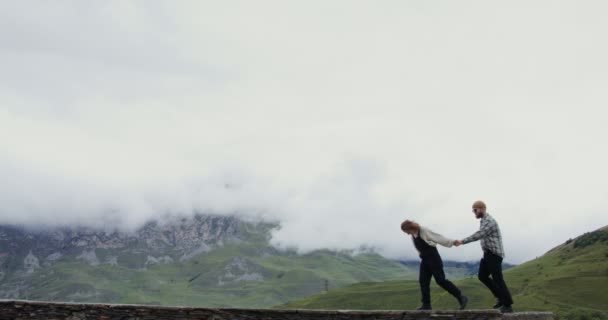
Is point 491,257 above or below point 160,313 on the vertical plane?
above

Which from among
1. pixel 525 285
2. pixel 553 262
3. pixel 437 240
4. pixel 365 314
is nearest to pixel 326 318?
pixel 365 314

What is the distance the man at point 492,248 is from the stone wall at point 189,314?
1.01 meters

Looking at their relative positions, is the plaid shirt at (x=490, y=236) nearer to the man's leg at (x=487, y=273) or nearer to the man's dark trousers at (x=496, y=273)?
the man's dark trousers at (x=496, y=273)

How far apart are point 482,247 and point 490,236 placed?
461 millimetres

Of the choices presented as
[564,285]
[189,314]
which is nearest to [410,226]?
[189,314]

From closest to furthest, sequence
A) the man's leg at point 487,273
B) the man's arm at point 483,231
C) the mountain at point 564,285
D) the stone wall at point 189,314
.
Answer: the stone wall at point 189,314 < the man's arm at point 483,231 < the man's leg at point 487,273 < the mountain at point 564,285

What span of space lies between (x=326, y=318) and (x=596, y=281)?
512 feet

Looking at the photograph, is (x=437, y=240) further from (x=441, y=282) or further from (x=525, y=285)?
(x=525, y=285)

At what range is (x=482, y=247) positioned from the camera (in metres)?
17.4

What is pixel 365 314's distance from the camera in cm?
1630

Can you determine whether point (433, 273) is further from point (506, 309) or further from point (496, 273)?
point (506, 309)

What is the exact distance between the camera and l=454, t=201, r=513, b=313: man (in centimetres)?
1708

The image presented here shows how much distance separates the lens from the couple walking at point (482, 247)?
56.1 ft

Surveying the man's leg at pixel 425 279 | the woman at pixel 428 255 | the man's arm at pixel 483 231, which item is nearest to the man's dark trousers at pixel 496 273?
the man's arm at pixel 483 231
